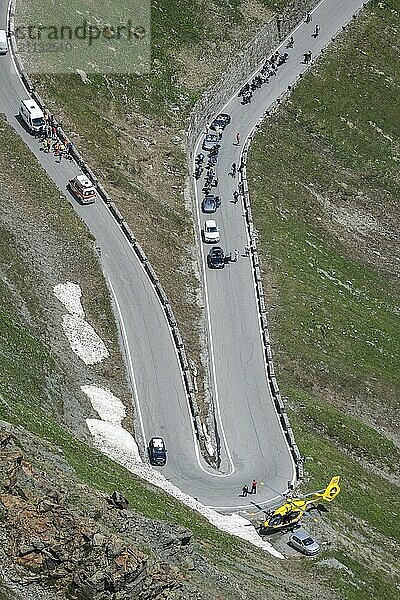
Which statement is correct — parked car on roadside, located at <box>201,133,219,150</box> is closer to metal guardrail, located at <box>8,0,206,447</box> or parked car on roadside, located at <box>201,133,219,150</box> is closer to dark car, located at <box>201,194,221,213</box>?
dark car, located at <box>201,194,221,213</box>

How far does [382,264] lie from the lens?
11188cm

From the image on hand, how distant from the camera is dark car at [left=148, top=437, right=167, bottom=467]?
72.2m

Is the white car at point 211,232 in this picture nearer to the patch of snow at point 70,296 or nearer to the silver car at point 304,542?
the patch of snow at point 70,296

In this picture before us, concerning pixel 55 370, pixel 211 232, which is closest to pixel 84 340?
pixel 55 370

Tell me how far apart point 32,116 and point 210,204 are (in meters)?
17.9

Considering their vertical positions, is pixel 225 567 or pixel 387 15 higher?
pixel 225 567

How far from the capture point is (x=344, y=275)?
106 meters

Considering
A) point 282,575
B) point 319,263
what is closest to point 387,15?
point 319,263

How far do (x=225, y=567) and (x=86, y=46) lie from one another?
7614 cm

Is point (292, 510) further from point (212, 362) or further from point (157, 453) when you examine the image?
point (212, 362)

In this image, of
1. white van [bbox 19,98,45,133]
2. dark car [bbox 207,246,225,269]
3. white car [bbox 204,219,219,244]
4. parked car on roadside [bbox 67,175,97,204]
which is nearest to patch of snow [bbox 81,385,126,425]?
dark car [bbox 207,246,225,269]

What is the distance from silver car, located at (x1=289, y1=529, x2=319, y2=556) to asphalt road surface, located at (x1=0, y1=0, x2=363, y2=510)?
17.0 ft

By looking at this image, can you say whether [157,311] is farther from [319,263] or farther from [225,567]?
[225,567]

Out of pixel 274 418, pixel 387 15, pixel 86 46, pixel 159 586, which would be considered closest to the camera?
pixel 159 586
